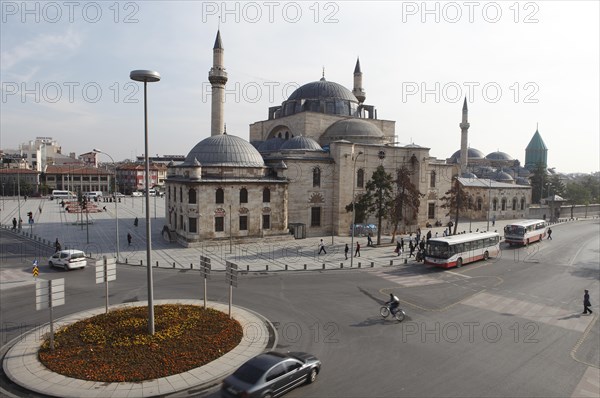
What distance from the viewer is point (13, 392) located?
11.3m

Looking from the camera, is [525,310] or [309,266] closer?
[525,310]

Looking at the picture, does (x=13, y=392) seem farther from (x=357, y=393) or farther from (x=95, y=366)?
(x=357, y=393)

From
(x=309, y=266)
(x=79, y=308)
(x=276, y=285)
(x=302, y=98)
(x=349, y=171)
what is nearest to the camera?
(x=79, y=308)

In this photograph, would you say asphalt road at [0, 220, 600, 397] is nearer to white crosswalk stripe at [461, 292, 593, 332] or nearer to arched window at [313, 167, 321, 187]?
white crosswalk stripe at [461, 292, 593, 332]

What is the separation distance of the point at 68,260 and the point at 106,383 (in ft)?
55.0

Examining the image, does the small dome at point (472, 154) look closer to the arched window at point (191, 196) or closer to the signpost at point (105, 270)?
the arched window at point (191, 196)

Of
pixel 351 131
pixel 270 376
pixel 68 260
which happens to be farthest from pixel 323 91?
pixel 270 376

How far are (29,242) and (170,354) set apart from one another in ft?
101

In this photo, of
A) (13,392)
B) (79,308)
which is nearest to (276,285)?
(79,308)

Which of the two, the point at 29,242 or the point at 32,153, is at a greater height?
the point at 32,153

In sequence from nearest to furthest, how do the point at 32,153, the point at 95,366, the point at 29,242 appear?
1. the point at 95,366
2. the point at 29,242
3. the point at 32,153

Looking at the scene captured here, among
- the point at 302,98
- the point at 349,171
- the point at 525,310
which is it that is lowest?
the point at 525,310

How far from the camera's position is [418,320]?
17359mm

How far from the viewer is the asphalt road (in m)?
12.1
